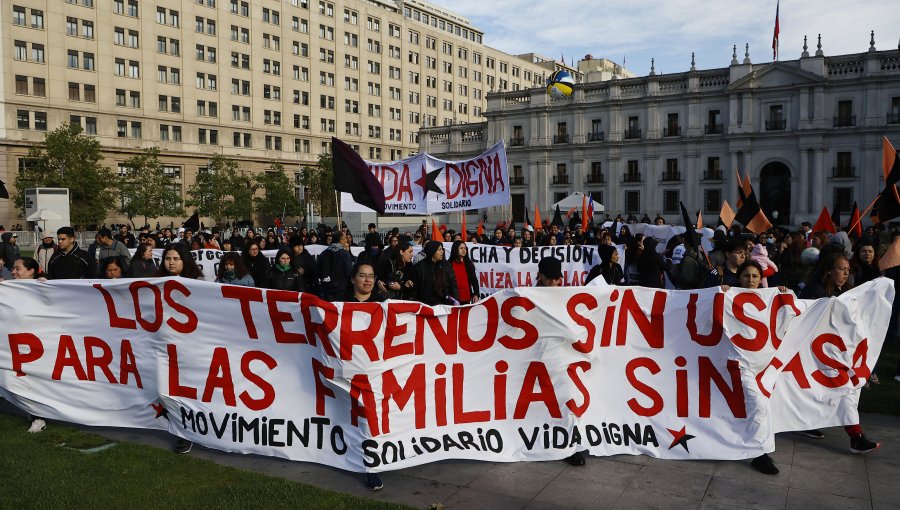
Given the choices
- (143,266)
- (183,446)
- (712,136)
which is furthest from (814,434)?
(712,136)

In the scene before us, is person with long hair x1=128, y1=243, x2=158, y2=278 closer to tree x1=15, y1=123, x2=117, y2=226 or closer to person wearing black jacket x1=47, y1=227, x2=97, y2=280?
person wearing black jacket x1=47, y1=227, x2=97, y2=280

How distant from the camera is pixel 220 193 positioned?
5822 cm

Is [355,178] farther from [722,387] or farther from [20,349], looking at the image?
[722,387]

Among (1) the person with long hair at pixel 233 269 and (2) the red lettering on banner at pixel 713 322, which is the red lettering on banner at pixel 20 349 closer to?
(1) the person with long hair at pixel 233 269

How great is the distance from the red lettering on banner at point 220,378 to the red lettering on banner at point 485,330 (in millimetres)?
2143

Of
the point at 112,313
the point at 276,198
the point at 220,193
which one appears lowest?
the point at 112,313

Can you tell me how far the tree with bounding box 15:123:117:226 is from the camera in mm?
48469

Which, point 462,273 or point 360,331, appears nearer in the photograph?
point 360,331

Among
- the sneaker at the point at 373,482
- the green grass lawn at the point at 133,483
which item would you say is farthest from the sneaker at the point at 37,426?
the sneaker at the point at 373,482

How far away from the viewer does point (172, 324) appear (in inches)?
243

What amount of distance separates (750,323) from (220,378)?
4827mm

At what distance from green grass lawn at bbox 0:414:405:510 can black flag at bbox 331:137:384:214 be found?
5.14 meters

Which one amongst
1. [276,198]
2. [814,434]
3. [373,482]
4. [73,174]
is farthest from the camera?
[276,198]

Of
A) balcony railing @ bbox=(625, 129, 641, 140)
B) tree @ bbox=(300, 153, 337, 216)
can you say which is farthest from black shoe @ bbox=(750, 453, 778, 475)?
tree @ bbox=(300, 153, 337, 216)
